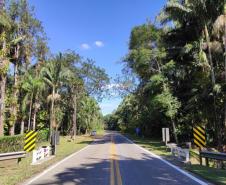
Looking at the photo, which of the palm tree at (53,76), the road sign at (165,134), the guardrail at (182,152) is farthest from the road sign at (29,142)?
the palm tree at (53,76)

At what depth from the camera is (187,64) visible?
18.7 m

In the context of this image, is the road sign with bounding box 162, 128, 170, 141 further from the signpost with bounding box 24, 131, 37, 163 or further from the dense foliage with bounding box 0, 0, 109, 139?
the dense foliage with bounding box 0, 0, 109, 139

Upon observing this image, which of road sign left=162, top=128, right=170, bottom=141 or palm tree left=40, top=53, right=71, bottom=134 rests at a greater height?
palm tree left=40, top=53, right=71, bottom=134

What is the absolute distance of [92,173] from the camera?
7020 millimetres

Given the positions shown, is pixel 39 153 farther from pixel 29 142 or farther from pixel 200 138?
pixel 200 138

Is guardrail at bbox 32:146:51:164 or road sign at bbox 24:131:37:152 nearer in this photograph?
guardrail at bbox 32:146:51:164

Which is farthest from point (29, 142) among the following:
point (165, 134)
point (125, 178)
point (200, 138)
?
point (165, 134)

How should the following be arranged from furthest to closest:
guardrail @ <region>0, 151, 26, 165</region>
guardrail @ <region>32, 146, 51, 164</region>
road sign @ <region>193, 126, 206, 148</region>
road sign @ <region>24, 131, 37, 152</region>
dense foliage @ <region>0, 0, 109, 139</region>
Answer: dense foliage @ <region>0, 0, 109, 139</region>, road sign @ <region>24, 131, 37, 152</region>, guardrail @ <region>32, 146, 51, 164</region>, road sign @ <region>193, 126, 206, 148</region>, guardrail @ <region>0, 151, 26, 165</region>

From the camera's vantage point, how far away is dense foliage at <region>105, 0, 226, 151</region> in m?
14.2

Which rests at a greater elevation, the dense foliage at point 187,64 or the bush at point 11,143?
the dense foliage at point 187,64

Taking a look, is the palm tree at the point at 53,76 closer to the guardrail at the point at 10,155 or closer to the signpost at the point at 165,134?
the signpost at the point at 165,134

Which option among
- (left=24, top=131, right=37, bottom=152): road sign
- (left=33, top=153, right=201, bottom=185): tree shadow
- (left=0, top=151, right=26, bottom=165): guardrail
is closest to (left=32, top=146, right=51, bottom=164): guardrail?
(left=24, top=131, right=37, bottom=152): road sign

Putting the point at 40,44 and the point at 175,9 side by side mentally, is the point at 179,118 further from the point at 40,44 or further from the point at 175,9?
the point at 40,44

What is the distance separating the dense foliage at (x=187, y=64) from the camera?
14180 mm
